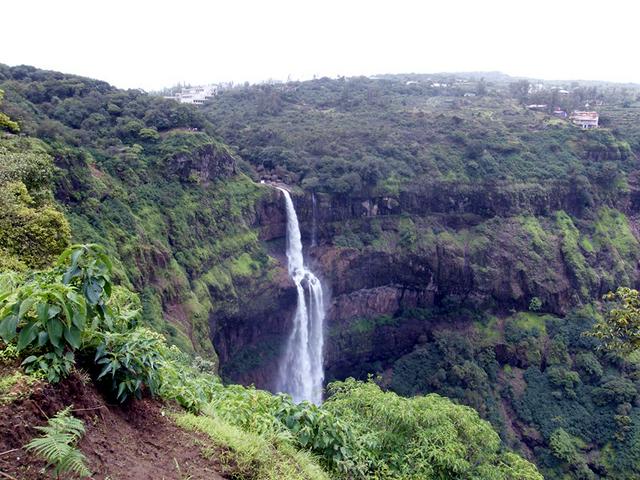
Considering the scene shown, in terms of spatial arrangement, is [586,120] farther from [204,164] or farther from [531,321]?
[204,164]

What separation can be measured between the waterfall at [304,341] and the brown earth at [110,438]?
2469cm

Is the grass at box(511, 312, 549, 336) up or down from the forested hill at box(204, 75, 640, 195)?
down

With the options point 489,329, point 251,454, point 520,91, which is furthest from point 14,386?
point 520,91

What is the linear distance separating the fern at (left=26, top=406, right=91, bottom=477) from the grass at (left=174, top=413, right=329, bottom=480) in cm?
145

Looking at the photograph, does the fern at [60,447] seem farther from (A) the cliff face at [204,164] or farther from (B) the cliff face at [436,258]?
(B) the cliff face at [436,258]

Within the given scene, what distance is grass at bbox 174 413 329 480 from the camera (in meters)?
4.61

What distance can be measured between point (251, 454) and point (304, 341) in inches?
1003

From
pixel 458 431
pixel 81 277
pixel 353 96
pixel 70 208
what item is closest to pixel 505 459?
pixel 458 431

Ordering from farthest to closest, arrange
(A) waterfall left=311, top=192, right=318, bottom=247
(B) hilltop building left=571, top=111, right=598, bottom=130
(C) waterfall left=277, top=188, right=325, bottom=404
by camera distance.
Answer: (B) hilltop building left=571, top=111, right=598, bottom=130, (A) waterfall left=311, top=192, right=318, bottom=247, (C) waterfall left=277, top=188, right=325, bottom=404

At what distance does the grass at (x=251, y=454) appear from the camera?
4.61 metres

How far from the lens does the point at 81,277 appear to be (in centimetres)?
427

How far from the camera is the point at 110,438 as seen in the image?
414 cm

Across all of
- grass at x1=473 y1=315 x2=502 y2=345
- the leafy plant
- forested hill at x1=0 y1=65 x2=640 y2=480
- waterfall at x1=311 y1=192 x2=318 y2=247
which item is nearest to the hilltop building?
forested hill at x1=0 y1=65 x2=640 y2=480

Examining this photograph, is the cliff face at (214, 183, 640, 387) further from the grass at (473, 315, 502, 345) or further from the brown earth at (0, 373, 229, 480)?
the brown earth at (0, 373, 229, 480)
